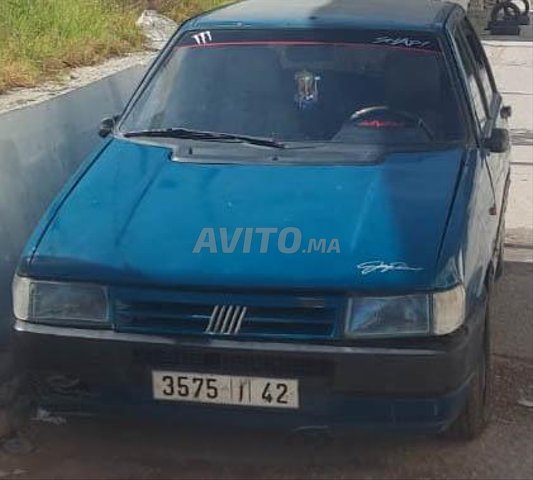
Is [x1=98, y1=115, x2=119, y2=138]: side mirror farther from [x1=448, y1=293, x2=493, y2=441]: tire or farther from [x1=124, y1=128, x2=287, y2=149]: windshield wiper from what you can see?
[x1=448, y1=293, x2=493, y2=441]: tire

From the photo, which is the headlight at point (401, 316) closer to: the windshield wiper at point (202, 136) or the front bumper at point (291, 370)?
the front bumper at point (291, 370)

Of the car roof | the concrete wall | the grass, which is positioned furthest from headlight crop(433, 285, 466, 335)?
the grass

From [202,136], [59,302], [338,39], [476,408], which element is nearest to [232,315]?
[59,302]

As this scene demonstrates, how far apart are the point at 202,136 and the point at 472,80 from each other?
1482 mm

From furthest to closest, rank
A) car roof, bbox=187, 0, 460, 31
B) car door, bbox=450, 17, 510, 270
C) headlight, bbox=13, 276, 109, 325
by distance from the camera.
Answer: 1. car roof, bbox=187, 0, 460, 31
2. car door, bbox=450, 17, 510, 270
3. headlight, bbox=13, 276, 109, 325

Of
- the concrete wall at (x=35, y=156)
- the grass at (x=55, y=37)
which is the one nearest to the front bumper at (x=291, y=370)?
the concrete wall at (x=35, y=156)

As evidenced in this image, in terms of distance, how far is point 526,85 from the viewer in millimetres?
14844

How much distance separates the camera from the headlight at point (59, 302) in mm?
3818

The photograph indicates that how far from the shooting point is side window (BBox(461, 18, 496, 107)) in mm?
5834

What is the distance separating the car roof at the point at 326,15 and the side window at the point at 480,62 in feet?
0.80

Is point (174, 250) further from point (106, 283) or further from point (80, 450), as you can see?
point (80, 450)

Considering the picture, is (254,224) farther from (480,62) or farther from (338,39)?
(480,62)

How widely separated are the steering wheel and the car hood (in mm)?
226

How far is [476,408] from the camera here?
13.7 feet
